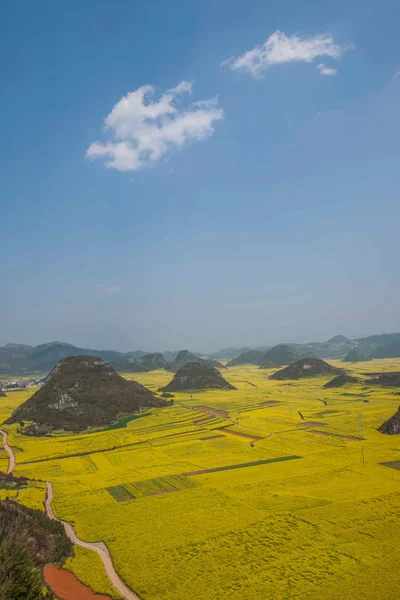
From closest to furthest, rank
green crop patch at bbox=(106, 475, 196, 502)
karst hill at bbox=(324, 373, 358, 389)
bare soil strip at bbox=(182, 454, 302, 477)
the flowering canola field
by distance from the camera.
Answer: the flowering canola field
green crop patch at bbox=(106, 475, 196, 502)
bare soil strip at bbox=(182, 454, 302, 477)
karst hill at bbox=(324, 373, 358, 389)

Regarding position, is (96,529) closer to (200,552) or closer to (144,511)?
(144,511)

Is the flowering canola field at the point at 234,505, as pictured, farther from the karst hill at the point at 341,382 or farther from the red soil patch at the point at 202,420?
the karst hill at the point at 341,382

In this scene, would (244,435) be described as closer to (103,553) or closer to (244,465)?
(244,465)

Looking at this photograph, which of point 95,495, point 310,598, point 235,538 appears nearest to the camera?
point 310,598

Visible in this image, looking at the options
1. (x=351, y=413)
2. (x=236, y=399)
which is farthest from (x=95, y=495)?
(x=236, y=399)

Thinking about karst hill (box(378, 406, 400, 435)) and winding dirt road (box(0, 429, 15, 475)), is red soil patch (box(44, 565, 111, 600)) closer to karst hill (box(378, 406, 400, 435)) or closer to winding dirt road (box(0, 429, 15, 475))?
winding dirt road (box(0, 429, 15, 475))

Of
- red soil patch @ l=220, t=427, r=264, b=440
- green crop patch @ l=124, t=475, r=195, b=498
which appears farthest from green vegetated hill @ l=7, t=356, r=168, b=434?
green crop patch @ l=124, t=475, r=195, b=498
